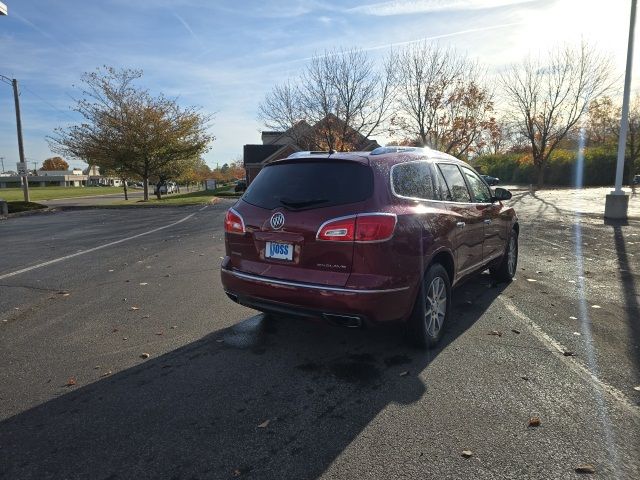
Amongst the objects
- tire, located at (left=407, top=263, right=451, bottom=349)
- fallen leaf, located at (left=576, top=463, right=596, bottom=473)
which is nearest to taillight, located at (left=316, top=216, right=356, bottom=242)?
tire, located at (left=407, top=263, right=451, bottom=349)

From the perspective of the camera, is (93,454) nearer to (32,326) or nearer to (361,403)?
(361,403)

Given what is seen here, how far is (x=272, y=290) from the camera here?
3730mm

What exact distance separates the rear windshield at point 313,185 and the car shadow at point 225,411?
1.37 meters

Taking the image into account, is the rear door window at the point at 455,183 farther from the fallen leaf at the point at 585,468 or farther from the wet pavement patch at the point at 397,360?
the fallen leaf at the point at 585,468

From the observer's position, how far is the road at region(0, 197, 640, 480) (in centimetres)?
251

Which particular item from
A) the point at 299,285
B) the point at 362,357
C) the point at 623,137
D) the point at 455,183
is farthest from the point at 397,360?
the point at 623,137

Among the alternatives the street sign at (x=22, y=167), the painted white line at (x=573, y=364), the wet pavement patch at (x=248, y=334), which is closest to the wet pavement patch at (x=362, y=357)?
the wet pavement patch at (x=248, y=334)

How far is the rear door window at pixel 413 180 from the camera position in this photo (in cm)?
383

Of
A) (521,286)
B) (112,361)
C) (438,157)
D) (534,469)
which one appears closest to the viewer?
(534,469)

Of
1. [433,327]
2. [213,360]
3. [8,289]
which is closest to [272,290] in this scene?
[213,360]

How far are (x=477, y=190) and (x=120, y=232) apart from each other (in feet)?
36.6

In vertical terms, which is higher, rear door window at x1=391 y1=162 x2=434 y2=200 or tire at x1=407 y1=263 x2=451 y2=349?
rear door window at x1=391 y1=162 x2=434 y2=200

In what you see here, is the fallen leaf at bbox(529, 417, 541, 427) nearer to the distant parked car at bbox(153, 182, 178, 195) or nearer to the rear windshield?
the rear windshield

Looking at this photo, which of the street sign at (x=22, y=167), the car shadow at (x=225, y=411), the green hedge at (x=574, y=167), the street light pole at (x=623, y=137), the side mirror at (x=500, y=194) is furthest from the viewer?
the green hedge at (x=574, y=167)
